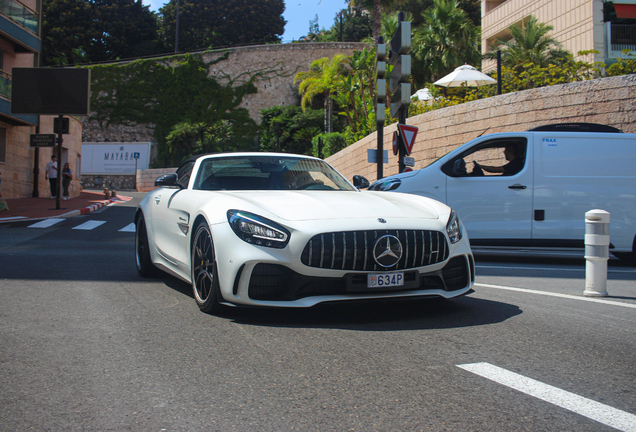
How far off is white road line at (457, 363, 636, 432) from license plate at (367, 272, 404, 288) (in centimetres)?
100

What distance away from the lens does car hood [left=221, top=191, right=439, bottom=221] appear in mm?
4176

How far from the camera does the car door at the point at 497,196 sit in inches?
327

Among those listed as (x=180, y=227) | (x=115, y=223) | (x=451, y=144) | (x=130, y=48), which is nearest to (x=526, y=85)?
(x=451, y=144)

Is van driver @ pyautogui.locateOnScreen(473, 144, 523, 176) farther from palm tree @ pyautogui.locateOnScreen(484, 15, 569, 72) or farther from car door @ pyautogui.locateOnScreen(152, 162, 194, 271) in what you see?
palm tree @ pyautogui.locateOnScreen(484, 15, 569, 72)

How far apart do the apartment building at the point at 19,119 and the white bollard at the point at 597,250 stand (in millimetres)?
24172

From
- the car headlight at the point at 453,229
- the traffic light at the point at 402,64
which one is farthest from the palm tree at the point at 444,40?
the car headlight at the point at 453,229

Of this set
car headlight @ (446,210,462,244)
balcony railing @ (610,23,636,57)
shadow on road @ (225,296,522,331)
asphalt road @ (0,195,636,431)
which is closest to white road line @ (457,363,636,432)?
asphalt road @ (0,195,636,431)

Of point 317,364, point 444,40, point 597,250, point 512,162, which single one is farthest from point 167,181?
point 444,40

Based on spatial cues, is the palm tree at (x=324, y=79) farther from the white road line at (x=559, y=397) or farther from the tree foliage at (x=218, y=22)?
the white road line at (x=559, y=397)

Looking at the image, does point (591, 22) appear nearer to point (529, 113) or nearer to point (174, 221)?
point (529, 113)

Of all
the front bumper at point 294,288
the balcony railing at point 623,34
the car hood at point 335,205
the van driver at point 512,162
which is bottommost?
the front bumper at point 294,288

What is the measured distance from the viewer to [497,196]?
8391mm

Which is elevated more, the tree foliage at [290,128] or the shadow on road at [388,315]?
the tree foliage at [290,128]

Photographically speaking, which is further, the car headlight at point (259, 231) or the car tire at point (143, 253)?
the car tire at point (143, 253)
